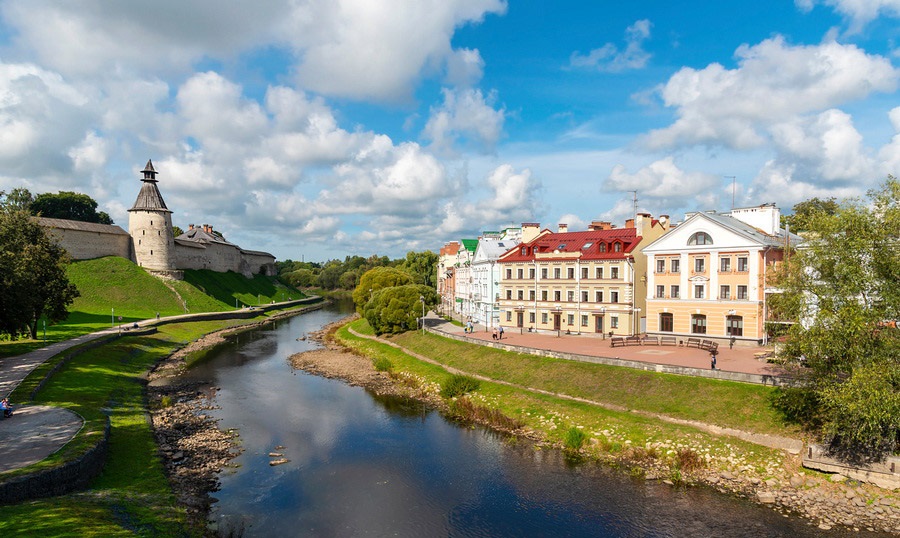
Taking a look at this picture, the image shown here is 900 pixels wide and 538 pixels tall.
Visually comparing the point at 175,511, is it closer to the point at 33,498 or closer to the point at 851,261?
the point at 33,498

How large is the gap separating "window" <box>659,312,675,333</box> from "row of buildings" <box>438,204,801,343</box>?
0.30ft

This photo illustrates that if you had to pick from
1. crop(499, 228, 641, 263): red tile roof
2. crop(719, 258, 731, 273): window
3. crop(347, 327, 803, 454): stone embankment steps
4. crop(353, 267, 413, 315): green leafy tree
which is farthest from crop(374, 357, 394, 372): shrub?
crop(719, 258, 731, 273): window

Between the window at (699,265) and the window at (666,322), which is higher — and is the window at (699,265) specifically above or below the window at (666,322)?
above

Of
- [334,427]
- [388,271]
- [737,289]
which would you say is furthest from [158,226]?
[737,289]

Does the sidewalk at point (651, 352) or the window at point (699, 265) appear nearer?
the sidewalk at point (651, 352)

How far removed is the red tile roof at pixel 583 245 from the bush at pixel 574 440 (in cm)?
2456

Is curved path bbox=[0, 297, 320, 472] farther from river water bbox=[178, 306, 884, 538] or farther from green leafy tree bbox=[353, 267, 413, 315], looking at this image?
green leafy tree bbox=[353, 267, 413, 315]

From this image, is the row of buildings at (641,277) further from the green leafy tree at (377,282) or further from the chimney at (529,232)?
the green leafy tree at (377,282)

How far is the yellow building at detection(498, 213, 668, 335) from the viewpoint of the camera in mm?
50281

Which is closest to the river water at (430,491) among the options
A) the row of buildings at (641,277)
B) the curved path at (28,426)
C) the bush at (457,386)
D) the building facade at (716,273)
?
the bush at (457,386)

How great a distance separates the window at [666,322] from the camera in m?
46.6

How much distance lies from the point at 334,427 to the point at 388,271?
48059mm

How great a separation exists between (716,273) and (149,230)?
95454mm

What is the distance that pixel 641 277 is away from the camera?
5069 cm
